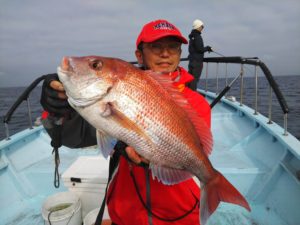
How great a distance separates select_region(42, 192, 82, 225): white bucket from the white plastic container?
119mm

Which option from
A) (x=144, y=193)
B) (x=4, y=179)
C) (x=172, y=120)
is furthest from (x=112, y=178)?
(x=4, y=179)

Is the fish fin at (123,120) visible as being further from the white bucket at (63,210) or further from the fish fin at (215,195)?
the white bucket at (63,210)

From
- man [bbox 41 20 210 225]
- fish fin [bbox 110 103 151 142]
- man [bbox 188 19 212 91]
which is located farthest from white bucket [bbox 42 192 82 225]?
man [bbox 188 19 212 91]

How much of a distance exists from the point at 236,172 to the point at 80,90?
3.15 m

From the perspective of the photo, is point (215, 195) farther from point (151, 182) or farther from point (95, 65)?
point (95, 65)

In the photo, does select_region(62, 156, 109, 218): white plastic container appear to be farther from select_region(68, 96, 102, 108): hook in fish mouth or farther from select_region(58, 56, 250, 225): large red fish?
select_region(68, 96, 102, 108): hook in fish mouth

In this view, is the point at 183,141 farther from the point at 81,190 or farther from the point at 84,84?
the point at 81,190

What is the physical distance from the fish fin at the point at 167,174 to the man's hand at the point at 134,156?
0.26ft

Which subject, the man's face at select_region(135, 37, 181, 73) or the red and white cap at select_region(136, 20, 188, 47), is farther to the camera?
the man's face at select_region(135, 37, 181, 73)

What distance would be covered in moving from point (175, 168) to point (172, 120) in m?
0.34

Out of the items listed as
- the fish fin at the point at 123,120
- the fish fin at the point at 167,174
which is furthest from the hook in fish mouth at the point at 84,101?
the fish fin at the point at 167,174

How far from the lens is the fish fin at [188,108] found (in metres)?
1.75

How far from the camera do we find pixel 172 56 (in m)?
2.30

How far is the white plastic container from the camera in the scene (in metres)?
3.12
